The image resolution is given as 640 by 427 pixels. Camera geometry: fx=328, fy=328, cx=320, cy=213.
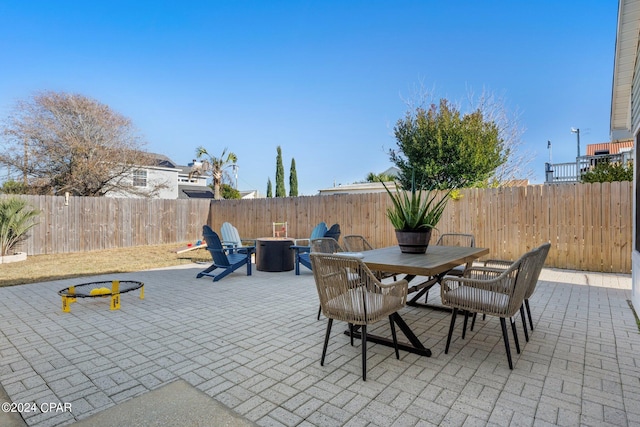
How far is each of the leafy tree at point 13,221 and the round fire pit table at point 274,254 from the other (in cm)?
640

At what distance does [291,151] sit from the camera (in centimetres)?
2517

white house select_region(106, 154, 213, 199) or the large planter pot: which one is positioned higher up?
white house select_region(106, 154, 213, 199)

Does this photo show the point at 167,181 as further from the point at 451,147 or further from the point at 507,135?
the point at 507,135

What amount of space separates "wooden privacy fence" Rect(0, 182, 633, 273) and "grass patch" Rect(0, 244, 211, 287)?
954mm

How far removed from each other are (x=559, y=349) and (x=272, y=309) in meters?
2.83

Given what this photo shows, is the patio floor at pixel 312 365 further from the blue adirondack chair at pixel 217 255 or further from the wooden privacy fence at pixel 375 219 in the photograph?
the wooden privacy fence at pixel 375 219

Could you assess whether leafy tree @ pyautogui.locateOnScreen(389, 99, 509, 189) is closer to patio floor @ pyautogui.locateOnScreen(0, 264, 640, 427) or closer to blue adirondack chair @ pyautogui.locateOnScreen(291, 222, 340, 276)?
blue adirondack chair @ pyautogui.locateOnScreen(291, 222, 340, 276)

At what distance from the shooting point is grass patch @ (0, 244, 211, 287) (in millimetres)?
6211

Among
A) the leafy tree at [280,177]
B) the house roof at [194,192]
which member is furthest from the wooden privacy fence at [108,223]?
the house roof at [194,192]

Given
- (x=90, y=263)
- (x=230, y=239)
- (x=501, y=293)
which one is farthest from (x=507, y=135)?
(x=90, y=263)

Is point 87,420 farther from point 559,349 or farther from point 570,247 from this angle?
point 570,247

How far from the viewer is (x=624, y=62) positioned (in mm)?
4633

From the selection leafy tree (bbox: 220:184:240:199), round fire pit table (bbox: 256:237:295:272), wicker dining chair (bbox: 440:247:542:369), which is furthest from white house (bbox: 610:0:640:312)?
leafy tree (bbox: 220:184:240:199)

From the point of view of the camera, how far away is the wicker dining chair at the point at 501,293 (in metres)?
2.35
